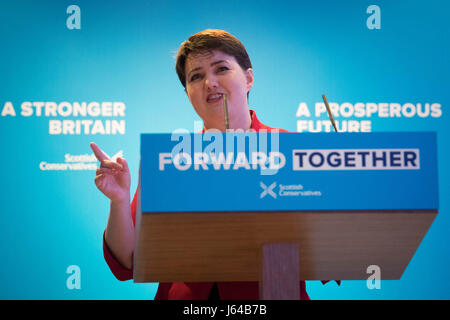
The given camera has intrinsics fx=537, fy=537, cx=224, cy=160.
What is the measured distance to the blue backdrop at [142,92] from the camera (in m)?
2.47

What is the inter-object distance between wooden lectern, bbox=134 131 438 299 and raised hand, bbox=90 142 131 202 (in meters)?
0.26

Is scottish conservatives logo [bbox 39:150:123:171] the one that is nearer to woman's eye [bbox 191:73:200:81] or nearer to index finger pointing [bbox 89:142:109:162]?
woman's eye [bbox 191:73:200:81]

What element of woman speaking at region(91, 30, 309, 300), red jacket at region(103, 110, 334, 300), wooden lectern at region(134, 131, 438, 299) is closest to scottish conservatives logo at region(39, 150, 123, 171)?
woman speaking at region(91, 30, 309, 300)

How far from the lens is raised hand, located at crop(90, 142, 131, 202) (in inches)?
52.7

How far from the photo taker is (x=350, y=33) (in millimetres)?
2645

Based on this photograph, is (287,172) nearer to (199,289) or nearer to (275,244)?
(275,244)

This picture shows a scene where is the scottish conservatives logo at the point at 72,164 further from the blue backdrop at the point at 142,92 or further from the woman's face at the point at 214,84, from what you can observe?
the woman's face at the point at 214,84

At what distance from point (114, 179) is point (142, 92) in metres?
1.24

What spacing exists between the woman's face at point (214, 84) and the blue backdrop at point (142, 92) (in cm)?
61

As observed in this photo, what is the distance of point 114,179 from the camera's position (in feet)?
4.57

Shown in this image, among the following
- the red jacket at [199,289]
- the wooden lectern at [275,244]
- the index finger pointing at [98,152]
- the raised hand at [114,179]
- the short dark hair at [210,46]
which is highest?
the short dark hair at [210,46]

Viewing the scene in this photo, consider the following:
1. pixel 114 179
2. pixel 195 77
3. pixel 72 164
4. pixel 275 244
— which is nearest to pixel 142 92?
pixel 72 164

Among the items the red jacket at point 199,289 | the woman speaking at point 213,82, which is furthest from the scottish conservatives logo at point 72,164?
the red jacket at point 199,289
